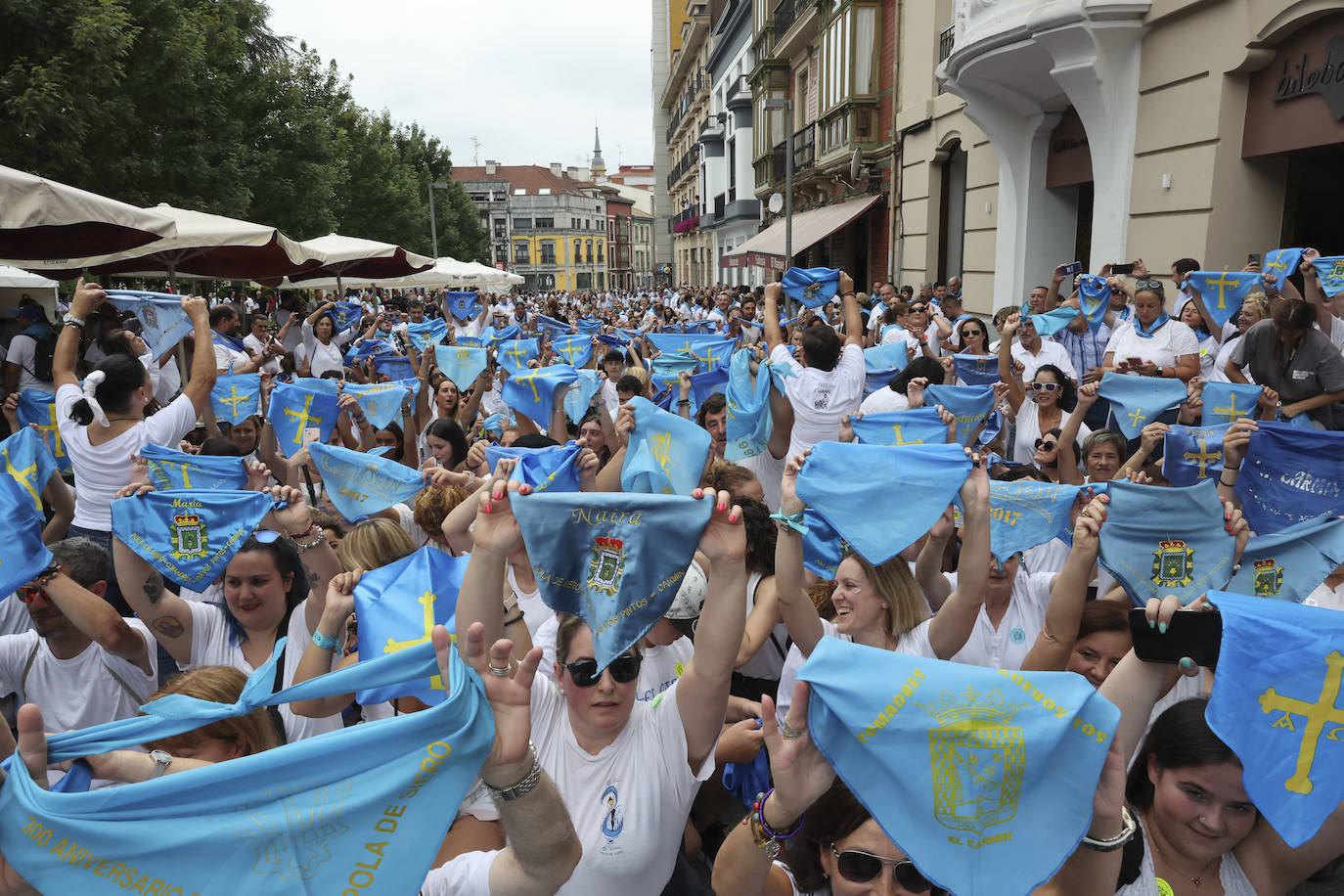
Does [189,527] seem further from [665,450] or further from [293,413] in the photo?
[293,413]

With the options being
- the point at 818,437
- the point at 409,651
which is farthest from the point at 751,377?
the point at 409,651

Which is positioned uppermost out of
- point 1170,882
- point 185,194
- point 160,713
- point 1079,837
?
point 185,194

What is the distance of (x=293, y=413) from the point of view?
22.0 ft

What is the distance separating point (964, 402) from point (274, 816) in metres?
5.15

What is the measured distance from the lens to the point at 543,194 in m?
124

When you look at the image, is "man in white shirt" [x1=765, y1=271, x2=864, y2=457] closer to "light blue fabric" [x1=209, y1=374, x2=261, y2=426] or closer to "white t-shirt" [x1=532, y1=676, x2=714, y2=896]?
"white t-shirt" [x1=532, y1=676, x2=714, y2=896]

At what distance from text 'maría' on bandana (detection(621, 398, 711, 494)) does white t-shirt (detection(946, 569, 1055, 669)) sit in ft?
6.10

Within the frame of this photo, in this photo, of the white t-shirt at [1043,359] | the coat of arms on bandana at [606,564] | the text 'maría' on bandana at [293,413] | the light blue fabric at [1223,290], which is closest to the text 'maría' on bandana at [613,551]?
the coat of arms on bandana at [606,564]

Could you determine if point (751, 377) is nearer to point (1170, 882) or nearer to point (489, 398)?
point (489, 398)

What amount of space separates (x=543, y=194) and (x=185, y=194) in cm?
11200

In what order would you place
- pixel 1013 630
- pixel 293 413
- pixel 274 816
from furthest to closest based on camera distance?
pixel 293 413, pixel 1013 630, pixel 274 816

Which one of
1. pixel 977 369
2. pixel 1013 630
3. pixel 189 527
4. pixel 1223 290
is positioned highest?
pixel 1223 290

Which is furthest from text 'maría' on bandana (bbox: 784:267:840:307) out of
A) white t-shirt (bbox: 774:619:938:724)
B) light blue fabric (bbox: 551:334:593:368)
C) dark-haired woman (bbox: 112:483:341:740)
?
dark-haired woman (bbox: 112:483:341:740)

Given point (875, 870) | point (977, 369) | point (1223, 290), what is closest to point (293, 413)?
point (977, 369)
